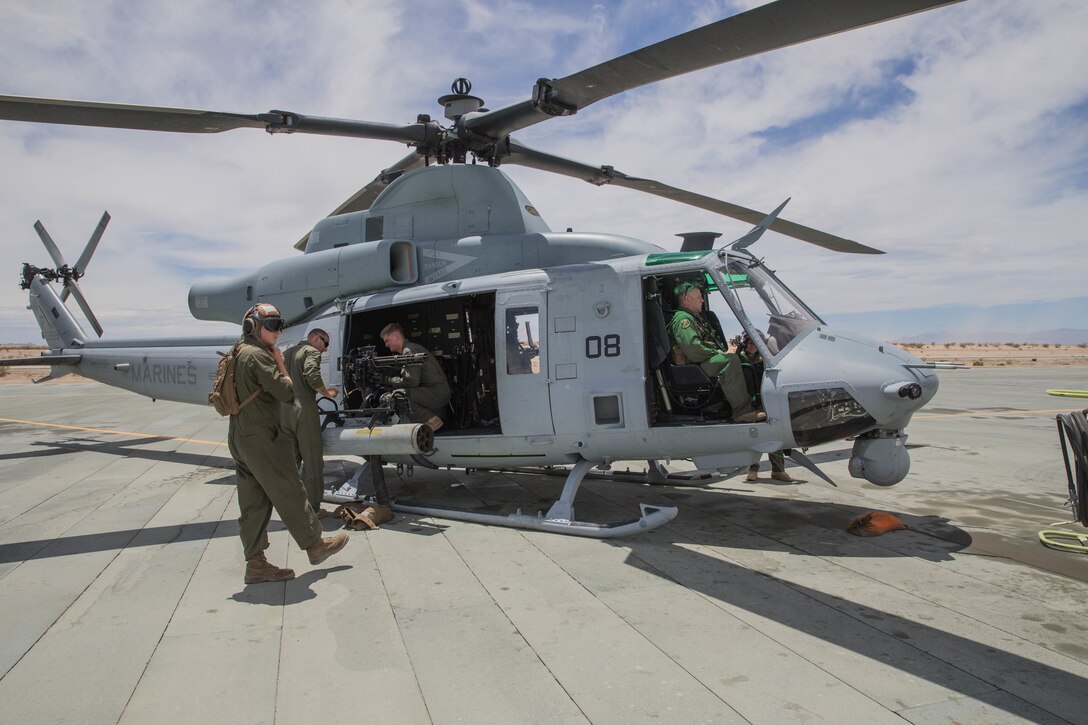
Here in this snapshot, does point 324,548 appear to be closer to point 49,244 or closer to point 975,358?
point 49,244

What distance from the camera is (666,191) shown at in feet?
25.5

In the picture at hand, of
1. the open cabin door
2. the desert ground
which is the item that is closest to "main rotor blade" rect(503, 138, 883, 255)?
the open cabin door

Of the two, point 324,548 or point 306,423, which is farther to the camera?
point 306,423

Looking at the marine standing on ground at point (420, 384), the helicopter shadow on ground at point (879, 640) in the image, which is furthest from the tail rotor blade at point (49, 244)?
the helicopter shadow on ground at point (879, 640)

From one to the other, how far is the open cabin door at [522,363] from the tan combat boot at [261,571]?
2385 mm

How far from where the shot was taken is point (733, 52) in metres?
4.16

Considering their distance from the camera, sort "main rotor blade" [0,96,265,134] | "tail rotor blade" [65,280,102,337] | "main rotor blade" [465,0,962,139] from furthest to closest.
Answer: "tail rotor blade" [65,280,102,337] → "main rotor blade" [0,96,265,134] → "main rotor blade" [465,0,962,139]

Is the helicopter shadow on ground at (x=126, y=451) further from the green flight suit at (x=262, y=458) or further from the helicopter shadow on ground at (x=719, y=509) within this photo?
the green flight suit at (x=262, y=458)

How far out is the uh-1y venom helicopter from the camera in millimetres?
5098

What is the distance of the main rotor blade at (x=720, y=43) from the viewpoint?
11.8 ft

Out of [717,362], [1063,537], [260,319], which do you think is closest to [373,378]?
[260,319]

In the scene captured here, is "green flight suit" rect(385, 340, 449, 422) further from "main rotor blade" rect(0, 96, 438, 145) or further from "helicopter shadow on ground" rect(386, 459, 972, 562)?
"main rotor blade" rect(0, 96, 438, 145)

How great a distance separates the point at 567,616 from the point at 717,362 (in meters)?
2.63

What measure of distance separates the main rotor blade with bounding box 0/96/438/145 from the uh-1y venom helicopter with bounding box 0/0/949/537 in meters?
0.02
